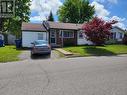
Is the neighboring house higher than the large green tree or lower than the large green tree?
lower

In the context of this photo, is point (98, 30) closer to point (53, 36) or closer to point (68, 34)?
point (68, 34)

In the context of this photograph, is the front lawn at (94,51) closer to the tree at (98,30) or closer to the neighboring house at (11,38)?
the tree at (98,30)

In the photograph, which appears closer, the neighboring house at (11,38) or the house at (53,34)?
the house at (53,34)

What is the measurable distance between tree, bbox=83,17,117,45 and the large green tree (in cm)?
2598

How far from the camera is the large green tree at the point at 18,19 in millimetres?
57944

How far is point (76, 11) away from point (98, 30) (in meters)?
45.8

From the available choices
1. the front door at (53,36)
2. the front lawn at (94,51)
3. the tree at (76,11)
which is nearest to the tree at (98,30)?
the front lawn at (94,51)

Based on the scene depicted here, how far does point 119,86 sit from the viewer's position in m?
10.0

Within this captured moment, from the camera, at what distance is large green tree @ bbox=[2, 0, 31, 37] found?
57944 millimetres

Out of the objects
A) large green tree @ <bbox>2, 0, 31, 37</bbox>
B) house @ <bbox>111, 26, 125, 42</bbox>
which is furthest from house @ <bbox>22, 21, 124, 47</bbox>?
large green tree @ <bbox>2, 0, 31, 37</bbox>

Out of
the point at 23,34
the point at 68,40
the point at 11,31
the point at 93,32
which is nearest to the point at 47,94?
the point at 93,32

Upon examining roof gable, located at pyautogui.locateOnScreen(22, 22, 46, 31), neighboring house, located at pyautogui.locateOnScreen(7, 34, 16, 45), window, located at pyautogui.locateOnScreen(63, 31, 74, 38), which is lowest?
neighboring house, located at pyautogui.locateOnScreen(7, 34, 16, 45)

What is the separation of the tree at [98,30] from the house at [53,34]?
21.1 feet

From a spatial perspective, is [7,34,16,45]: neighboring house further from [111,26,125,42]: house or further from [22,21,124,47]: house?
[111,26,125,42]: house
